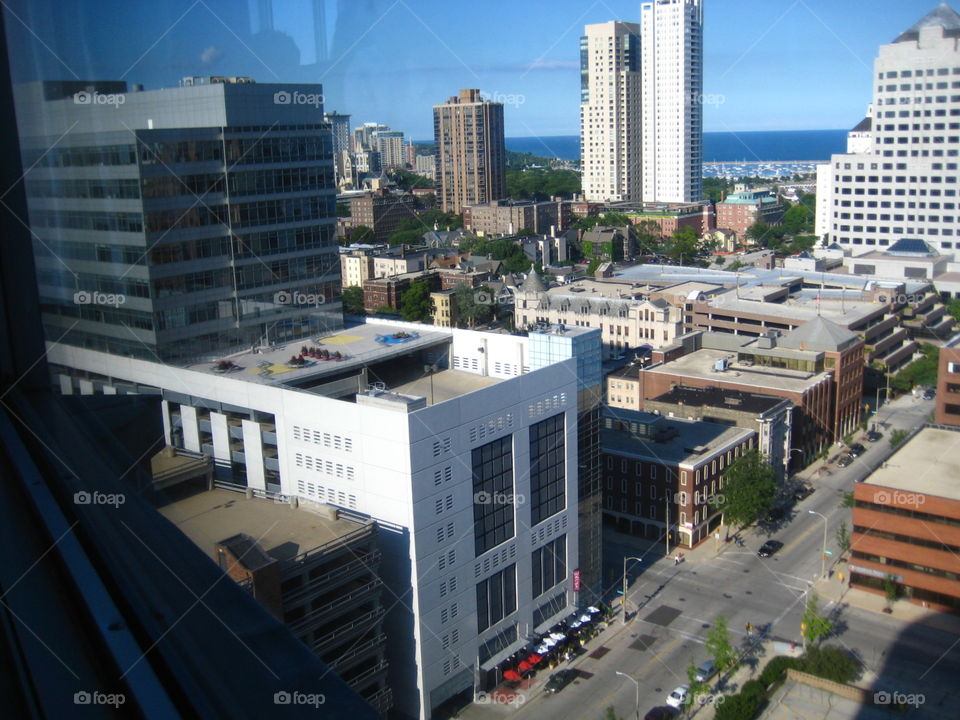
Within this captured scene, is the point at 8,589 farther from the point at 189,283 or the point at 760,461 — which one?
the point at 760,461

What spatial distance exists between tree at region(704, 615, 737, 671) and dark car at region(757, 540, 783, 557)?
189 centimetres

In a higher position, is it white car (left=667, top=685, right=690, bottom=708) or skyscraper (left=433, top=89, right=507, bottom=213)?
skyscraper (left=433, top=89, right=507, bottom=213)

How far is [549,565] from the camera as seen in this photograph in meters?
5.71

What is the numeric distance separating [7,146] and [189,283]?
3.12 metres

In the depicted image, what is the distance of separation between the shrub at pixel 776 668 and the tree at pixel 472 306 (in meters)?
10.2

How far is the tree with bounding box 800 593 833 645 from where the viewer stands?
564 cm

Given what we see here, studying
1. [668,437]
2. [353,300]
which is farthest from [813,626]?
[353,300]

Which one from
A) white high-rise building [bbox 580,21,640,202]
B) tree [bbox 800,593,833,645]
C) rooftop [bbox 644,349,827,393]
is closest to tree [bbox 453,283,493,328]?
rooftop [bbox 644,349,827,393]

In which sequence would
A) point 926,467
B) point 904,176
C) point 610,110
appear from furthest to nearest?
point 610,110
point 904,176
point 926,467

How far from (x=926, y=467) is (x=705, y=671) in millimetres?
2415

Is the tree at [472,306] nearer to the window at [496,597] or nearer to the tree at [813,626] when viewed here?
the tree at [813,626]

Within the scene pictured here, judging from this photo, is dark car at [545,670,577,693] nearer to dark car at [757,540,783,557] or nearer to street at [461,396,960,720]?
street at [461,396,960,720]

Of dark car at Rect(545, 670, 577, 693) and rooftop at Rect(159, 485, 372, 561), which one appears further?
dark car at Rect(545, 670, 577, 693)

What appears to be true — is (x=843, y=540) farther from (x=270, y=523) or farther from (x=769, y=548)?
(x=270, y=523)
